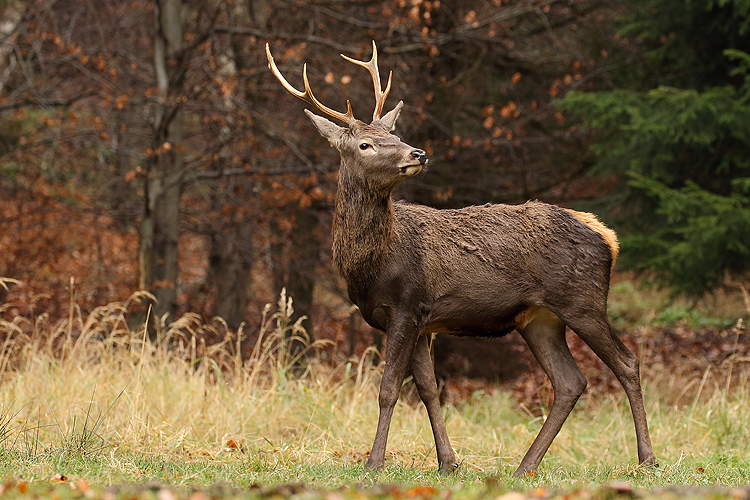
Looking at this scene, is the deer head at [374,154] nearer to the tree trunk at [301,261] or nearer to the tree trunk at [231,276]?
the tree trunk at [301,261]

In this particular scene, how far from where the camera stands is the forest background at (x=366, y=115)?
9.61 meters

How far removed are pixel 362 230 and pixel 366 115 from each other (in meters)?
5.40

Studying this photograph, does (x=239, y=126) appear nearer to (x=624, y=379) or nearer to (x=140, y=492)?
(x=624, y=379)

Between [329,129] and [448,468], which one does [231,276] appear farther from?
[448,468]

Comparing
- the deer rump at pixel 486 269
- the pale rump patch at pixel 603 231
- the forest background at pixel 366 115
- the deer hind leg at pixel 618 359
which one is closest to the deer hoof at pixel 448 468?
the deer rump at pixel 486 269

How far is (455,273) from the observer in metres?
5.56

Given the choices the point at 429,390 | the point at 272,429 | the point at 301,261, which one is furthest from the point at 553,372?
the point at 301,261

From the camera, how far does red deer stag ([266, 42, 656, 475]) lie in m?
5.36

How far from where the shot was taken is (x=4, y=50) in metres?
11.5

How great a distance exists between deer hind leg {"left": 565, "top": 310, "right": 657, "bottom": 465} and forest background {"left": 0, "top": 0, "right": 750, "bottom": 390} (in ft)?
11.9

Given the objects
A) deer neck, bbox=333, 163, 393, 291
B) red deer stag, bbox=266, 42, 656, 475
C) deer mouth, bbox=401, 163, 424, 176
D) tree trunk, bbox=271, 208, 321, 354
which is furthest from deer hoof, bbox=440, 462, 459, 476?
tree trunk, bbox=271, 208, 321, 354

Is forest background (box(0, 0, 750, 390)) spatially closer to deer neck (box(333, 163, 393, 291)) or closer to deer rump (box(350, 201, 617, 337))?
deer rump (box(350, 201, 617, 337))

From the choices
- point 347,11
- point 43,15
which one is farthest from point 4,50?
point 347,11

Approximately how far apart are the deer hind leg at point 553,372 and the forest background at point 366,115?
3.66m
